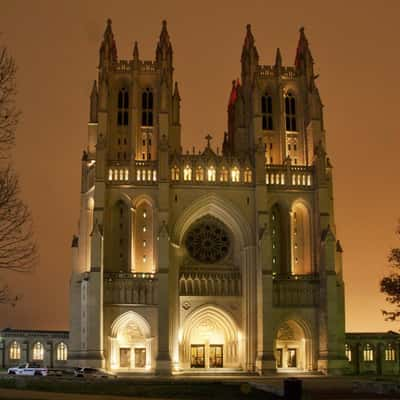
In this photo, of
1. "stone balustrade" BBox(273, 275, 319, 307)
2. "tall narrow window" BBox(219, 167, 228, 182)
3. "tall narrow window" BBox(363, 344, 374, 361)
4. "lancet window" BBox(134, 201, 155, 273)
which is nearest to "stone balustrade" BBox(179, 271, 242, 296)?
"lancet window" BBox(134, 201, 155, 273)

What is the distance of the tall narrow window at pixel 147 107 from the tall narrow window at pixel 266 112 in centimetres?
1127

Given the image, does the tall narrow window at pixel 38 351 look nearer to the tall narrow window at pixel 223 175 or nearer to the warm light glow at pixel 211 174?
the warm light glow at pixel 211 174

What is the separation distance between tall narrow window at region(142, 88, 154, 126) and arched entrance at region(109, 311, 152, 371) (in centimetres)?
1987

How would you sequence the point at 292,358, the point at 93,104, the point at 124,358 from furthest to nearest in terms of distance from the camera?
the point at 93,104 < the point at 292,358 < the point at 124,358

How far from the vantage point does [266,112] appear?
81.4m

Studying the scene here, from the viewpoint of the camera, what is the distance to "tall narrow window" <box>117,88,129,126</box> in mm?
79938

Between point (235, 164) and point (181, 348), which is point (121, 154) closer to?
point (235, 164)

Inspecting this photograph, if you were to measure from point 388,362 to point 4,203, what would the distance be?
62.5m

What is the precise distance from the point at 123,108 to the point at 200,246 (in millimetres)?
16041

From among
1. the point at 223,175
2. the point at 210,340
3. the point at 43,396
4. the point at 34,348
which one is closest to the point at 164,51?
the point at 223,175

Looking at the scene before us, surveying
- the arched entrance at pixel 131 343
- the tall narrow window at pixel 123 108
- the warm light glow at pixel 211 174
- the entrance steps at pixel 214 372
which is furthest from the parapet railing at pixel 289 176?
the arched entrance at pixel 131 343

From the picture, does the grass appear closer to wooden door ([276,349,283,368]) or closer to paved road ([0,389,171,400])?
paved road ([0,389,171,400])

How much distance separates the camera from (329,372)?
7150cm

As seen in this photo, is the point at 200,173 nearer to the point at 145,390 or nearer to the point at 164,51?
the point at 164,51
